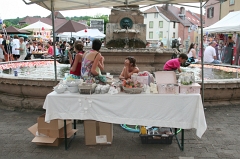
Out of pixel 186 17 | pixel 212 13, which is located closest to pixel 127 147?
pixel 212 13

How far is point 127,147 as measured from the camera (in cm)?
445

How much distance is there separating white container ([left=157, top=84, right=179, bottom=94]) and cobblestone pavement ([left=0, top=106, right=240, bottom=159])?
0.96 meters

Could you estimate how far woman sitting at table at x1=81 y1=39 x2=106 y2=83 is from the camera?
455 centimetres

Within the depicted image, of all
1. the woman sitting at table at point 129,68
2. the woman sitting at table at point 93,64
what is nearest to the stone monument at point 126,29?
the woman sitting at table at point 129,68

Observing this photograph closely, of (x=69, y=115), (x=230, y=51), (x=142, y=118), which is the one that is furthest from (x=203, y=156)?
(x=230, y=51)

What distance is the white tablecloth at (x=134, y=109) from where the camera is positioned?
4.04 meters

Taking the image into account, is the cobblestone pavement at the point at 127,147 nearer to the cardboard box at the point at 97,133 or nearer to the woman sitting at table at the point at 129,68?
the cardboard box at the point at 97,133

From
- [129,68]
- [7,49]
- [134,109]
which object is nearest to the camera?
[134,109]

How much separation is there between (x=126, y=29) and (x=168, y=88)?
257 inches

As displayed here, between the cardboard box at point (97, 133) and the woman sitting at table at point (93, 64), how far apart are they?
0.73m

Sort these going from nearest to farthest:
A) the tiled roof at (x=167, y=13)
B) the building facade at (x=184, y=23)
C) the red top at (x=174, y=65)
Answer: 1. the red top at (x=174, y=65)
2. the tiled roof at (x=167, y=13)
3. the building facade at (x=184, y=23)

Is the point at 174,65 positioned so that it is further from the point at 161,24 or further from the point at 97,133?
the point at 161,24

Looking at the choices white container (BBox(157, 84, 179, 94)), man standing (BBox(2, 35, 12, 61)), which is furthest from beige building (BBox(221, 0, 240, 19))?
white container (BBox(157, 84, 179, 94))

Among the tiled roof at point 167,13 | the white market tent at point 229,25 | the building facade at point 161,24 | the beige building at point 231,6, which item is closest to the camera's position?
the white market tent at point 229,25
